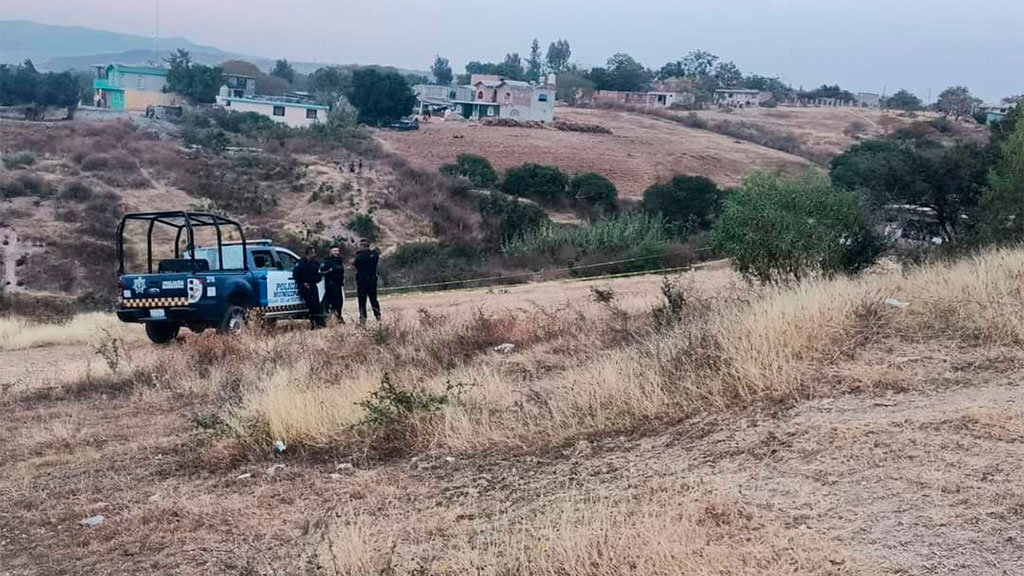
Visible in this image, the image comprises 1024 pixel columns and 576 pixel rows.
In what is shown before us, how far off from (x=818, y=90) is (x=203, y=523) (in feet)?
505

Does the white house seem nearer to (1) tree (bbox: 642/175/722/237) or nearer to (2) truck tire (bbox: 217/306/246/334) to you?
(1) tree (bbox: 642/175/722/237)

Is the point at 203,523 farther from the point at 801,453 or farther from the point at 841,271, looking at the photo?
the point at 841,271

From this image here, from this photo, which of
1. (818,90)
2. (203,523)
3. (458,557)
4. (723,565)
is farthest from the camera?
(818,90)

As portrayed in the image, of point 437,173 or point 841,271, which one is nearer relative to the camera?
point 841,271

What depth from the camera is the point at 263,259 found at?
17.1 metres

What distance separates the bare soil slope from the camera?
→ 2493 inches

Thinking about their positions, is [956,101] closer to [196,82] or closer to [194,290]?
[196,82]

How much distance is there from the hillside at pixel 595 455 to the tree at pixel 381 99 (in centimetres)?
7090

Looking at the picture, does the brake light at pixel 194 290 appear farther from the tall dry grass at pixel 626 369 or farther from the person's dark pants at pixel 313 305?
the tall dry grass at pixel 626 369

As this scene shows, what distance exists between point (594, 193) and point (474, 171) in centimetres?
703

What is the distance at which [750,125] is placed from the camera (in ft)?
307

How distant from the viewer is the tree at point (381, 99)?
3132 inches

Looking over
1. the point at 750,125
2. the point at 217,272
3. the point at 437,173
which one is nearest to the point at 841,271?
the point at 217,272

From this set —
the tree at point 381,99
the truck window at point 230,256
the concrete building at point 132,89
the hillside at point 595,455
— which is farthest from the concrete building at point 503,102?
the hillside at point 595,455
